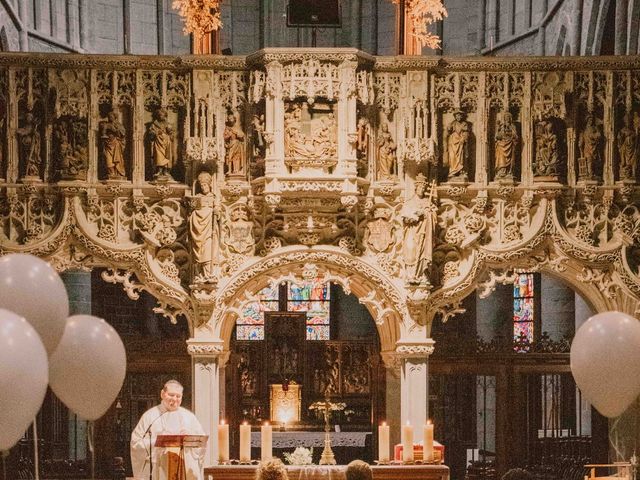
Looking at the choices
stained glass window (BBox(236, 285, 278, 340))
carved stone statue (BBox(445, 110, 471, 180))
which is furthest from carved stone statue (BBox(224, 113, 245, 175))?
stained glass window (BBox(236, 285, 278, 340))

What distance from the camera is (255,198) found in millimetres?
15773

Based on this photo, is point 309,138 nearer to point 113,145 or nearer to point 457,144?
point 457,144

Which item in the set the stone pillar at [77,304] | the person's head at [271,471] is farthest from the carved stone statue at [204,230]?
the stone pillar at [77,304]

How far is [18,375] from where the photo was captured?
26.7 feet

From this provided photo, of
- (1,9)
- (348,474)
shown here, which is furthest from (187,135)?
(348,474)

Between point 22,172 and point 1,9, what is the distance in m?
5.25

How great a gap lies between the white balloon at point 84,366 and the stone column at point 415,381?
6058mm

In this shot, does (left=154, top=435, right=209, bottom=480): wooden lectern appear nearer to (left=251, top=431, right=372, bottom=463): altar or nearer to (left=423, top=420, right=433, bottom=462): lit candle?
(left=423, top=420, right=433, bottom=462): lit candle

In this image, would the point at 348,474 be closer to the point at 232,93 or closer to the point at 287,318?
the point at 232,93

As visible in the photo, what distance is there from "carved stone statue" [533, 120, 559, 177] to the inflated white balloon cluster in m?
6.96

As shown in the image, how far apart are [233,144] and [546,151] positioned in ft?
12.0

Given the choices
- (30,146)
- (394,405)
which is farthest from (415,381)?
(30,146)

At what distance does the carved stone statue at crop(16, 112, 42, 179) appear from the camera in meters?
15.7

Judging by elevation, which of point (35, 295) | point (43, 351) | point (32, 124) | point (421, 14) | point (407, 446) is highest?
point (421, 14)
